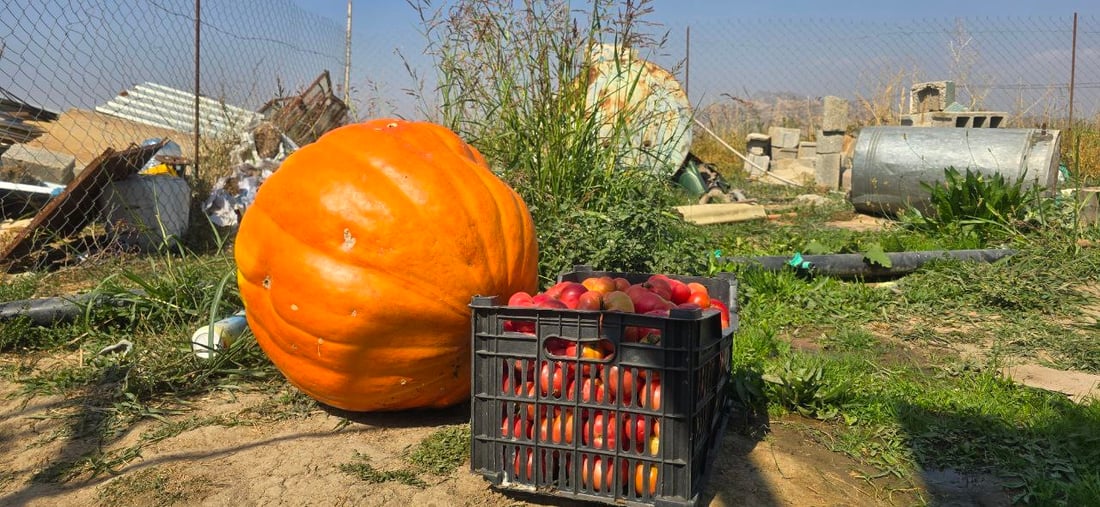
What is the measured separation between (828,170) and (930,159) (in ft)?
14.3

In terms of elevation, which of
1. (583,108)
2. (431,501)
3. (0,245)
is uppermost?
(583,108)

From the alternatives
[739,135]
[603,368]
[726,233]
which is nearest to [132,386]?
[603,368]

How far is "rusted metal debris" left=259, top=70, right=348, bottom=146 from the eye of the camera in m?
8.48

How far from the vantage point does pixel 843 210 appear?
8469 mm

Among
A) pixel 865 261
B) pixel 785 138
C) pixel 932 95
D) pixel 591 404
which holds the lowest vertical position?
pixel 865 261

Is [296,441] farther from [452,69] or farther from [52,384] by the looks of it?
[452,69]

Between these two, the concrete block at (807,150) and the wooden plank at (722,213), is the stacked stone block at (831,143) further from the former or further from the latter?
the wooden plank at (722,213)

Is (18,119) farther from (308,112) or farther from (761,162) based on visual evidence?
(761,162)

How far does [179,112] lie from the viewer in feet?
28.5

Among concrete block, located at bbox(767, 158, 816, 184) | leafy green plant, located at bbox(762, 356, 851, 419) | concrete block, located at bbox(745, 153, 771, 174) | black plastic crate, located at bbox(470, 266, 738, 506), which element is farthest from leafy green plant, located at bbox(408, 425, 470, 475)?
concrete block, located at bbox(745, 153, 771, 174)

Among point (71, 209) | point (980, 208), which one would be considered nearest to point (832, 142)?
point (980, 208)

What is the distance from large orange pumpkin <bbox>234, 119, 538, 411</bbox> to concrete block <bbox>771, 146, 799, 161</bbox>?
1131cm

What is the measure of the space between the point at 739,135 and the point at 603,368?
14223mm

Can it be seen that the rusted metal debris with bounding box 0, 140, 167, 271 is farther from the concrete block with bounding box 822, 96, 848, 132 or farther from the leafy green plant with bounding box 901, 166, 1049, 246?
the concrete block with bounding box 822, 96, 848, 132
